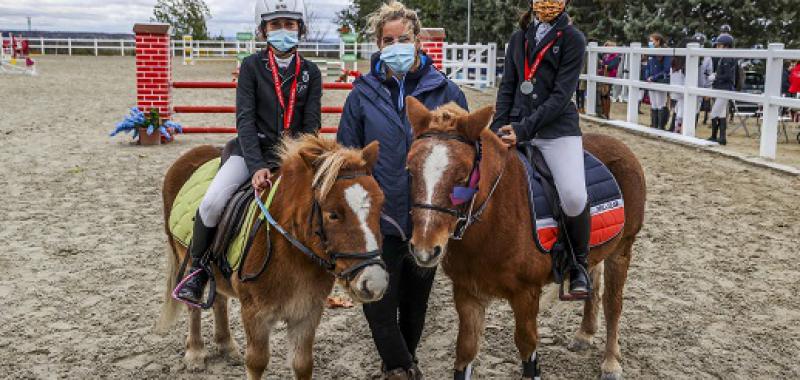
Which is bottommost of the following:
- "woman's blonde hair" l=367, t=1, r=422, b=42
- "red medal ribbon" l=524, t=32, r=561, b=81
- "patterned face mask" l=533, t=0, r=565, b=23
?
"red medal ribbon" l=524, t=32, r=561, b=81

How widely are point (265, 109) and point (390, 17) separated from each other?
81 cm

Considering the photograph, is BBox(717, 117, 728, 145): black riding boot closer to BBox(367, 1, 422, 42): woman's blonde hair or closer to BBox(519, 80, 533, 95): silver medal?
BBox(519, 80, 533, 95): silver medal

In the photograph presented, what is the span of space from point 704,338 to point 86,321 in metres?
4.07

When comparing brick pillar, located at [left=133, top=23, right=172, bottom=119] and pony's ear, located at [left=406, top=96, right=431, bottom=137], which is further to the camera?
brick pillar, located at [left=133, top=23, right=172, bottom=119]

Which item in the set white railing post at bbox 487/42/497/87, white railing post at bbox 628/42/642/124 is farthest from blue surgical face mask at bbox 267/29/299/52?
white railing post at bbox 487/42/497/87

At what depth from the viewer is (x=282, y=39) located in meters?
3.98

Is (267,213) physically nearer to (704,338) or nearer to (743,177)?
(704,338)

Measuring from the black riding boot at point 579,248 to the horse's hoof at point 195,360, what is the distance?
2.17 m

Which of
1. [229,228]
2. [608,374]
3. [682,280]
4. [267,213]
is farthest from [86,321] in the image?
[682,280]

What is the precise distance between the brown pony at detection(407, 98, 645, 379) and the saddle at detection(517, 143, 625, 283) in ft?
0.21

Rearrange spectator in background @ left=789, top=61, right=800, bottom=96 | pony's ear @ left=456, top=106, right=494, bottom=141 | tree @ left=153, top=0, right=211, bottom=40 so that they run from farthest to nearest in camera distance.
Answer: tree @ left=153, top=0, right=211, bottom=40 < spectator in background @ left=789, top=61, right=800, bottom=96 < pony's ear @ left=456, top=106, right=494, bottom=141

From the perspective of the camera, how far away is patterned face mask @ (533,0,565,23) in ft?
13.1

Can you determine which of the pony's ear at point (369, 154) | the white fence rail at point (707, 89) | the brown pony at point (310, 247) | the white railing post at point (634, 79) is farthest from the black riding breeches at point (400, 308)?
the white railing post at point (634, 79)

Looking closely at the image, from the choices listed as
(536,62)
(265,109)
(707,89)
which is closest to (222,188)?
(265,109)
